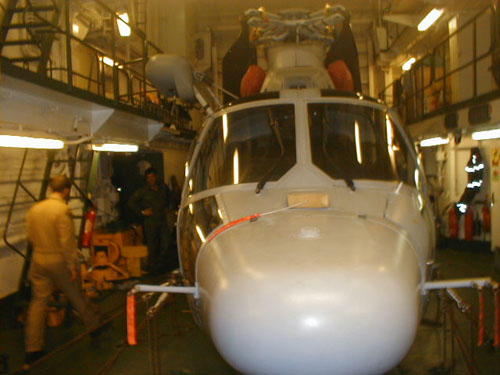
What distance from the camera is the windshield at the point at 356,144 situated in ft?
10.2

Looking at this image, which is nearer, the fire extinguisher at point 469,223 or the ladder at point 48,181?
the ladder at point 48,181

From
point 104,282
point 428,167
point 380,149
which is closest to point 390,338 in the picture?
point 380,149

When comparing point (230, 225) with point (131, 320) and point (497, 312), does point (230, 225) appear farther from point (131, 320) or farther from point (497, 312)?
point (497, 312)

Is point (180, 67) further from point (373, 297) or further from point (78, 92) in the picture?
point (373, 297)

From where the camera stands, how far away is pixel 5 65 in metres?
3.61

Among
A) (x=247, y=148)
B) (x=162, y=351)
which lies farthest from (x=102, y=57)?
(x=162, y=351)

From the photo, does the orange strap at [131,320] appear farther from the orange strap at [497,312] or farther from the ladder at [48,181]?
the ladder at [48,181]

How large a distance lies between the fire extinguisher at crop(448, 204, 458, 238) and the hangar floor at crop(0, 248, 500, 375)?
3.51m

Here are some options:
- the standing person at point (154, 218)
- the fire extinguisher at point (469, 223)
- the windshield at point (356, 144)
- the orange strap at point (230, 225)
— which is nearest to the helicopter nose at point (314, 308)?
the orange strap at point (230, 225)

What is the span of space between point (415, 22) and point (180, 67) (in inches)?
281

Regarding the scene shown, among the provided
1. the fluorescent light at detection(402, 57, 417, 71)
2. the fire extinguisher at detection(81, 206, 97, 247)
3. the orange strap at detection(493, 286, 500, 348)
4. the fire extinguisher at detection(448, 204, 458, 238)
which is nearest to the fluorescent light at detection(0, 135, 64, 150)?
the fire extinguisher at detection(81, 206, 97, 247)

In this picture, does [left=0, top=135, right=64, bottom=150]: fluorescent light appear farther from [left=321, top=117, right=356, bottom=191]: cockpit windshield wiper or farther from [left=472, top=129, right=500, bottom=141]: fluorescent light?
[left=472, top=129, right=500, bottom=141]: fluorescent light

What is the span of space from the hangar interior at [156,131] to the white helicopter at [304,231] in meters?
0.52

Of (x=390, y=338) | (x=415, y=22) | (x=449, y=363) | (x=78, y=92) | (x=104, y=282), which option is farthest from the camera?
(x=415, y=22)
